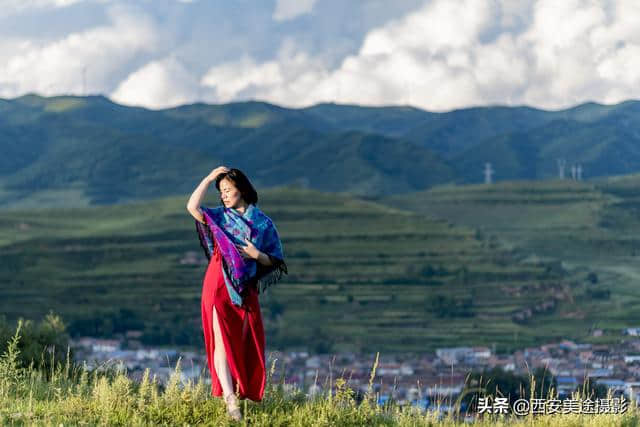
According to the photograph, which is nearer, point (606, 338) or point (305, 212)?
point (606, 338)

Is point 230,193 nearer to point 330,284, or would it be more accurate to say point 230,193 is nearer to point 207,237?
point 207,237

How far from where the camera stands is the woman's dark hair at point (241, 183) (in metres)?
9.15

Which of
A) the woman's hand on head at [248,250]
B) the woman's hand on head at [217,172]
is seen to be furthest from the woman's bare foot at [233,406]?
the woman's hand on head at [217,172]

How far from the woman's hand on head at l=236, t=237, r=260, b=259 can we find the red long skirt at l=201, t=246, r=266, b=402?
0.66 ft

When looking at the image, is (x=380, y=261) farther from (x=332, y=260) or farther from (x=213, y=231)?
(x=213, y=231)

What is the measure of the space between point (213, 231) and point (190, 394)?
1368 mm

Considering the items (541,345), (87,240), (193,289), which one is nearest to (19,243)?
(87,240)

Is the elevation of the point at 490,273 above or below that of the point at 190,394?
below

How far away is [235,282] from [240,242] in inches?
14.1

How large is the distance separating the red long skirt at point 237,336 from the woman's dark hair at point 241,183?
534mm

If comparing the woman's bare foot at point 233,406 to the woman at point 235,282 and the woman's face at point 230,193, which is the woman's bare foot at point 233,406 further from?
the woman's face at point 230,193

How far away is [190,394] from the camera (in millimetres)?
9117

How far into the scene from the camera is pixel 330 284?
155m

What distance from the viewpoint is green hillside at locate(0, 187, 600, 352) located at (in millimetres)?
137375
